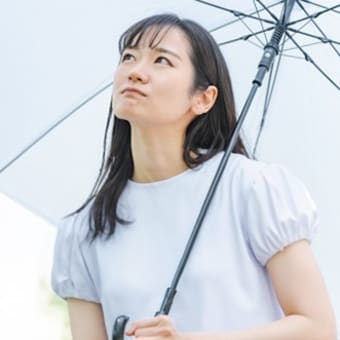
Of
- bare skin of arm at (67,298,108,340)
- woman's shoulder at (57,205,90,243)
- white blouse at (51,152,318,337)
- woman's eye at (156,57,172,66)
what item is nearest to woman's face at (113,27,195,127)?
woman's eye at (156,57,172,66)

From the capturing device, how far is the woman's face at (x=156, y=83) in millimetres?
1672

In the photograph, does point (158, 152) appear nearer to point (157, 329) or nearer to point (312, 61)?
point (157, 329)

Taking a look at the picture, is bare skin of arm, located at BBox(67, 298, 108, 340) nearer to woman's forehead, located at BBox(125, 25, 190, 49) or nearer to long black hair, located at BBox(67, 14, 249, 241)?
long black hair, located at BBox(67, 14, 249, 241)

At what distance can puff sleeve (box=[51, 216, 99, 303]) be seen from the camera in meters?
1.77

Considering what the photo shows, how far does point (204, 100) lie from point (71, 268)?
40cm

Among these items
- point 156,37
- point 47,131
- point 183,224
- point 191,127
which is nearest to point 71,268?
point 183,224

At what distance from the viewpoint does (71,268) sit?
5.86 feet

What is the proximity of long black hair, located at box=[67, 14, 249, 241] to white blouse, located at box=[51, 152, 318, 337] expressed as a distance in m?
0.02

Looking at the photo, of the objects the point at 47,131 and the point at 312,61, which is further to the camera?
the point at 47,131

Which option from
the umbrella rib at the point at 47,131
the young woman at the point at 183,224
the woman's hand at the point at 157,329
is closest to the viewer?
the woman's hand at the point at 157,329

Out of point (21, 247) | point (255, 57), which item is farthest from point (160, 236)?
point (21, 247)

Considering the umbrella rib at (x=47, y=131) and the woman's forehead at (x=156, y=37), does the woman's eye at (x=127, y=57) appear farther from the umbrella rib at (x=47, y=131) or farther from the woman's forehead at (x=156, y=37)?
the umbrella rib at (x=47, y=131)

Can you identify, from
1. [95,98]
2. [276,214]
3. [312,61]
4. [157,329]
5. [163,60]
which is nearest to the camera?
[157,329]

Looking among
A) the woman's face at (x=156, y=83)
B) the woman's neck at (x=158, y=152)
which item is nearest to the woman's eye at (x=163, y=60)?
the woman's face at (x=156, y=83)
